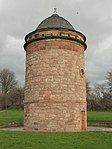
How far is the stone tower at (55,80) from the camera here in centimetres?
1428

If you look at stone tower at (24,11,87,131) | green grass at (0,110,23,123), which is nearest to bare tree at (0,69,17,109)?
green grass at (0,110,23,123)

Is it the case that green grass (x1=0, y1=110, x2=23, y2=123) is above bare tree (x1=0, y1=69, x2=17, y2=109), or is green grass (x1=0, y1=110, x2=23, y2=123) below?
below

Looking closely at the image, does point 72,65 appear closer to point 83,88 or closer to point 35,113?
point 83,88

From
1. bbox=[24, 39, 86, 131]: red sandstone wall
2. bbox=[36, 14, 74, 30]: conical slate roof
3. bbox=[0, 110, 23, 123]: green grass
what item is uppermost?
bbox=[36, 14, 74, 30]: conical slate roof

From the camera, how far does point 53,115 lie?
46.4 feet

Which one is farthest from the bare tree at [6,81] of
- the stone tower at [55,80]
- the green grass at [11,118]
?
the stone tower at [55,80]

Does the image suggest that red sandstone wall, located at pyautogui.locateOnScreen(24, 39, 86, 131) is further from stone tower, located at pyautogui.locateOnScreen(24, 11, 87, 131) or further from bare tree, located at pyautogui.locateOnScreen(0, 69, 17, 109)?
bare tree, located at pyautogui.locateOnScreen(0, 69, 17, 109)

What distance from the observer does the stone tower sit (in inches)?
562

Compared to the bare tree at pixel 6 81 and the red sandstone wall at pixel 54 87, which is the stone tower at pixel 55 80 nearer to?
the red sandstone wall at pixel 54 87

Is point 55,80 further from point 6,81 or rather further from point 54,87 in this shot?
point 6,81

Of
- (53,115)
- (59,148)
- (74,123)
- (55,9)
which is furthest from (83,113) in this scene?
(55,9)

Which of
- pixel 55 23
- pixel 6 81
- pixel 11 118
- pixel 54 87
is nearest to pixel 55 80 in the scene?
pixel 54 87

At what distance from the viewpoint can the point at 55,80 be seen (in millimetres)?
14547

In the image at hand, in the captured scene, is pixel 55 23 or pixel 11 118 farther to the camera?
pixel 11 118
